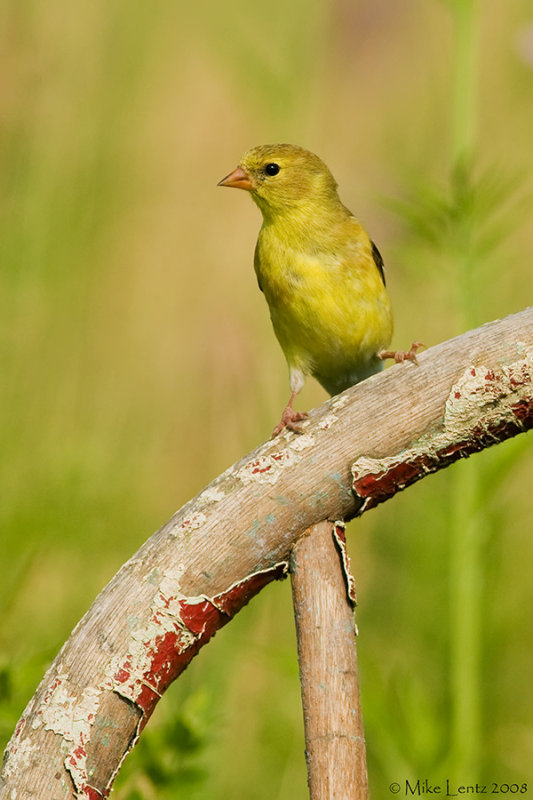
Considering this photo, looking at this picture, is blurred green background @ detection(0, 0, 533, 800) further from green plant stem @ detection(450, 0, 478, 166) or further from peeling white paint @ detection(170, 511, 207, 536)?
peeling white paint @ detection(170, 511, 207, 536)

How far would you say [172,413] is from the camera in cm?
447

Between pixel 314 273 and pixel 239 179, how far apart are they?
37cm

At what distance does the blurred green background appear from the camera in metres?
2.33

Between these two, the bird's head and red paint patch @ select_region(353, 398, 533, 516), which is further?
the bird's head

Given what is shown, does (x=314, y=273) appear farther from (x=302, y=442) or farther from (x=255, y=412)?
(x=302, y=442)

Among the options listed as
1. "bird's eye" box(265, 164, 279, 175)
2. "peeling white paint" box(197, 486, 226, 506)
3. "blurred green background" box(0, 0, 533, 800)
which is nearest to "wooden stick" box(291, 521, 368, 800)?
"peeling white paint" box(197, 486, 226, 506)

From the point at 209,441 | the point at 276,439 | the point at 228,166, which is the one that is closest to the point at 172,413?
the point at 209,441

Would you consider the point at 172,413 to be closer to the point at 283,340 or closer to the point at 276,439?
the point at 283,340

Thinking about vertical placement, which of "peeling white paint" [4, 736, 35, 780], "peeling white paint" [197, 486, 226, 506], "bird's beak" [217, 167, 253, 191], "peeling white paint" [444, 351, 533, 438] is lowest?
"peeling white paint" [4, 736, 35, 780]

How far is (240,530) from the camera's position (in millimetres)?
1234

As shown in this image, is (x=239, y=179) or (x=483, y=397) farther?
(x=239, y=179)

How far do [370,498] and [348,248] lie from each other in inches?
48.3

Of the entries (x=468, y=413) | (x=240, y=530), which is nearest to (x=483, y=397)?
(x=468, y=413)

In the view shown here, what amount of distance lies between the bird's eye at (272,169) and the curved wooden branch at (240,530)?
4.52 feet
